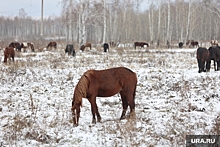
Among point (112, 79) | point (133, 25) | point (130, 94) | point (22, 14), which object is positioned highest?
point (22, 14)

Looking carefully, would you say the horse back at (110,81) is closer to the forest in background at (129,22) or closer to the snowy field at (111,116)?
the snowy field at (111,116)

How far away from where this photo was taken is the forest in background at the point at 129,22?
30109 millimetres

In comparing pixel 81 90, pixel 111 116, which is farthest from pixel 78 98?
pixel 111 116

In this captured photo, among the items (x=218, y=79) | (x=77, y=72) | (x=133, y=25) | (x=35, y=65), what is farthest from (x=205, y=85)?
(x=133, y=25)

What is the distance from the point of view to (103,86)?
566 centimetres

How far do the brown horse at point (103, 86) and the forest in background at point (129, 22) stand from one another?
20282mm

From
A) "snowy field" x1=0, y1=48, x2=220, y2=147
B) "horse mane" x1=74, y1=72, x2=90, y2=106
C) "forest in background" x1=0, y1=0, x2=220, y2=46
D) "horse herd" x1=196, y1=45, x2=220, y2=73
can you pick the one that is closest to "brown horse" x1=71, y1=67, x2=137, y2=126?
"horse mane" x1=74, y1=72, x2=90, y2=106

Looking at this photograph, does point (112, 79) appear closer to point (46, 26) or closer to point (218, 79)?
point (218, 79)

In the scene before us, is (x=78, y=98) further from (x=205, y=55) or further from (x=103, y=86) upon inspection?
(x=205, y=55)

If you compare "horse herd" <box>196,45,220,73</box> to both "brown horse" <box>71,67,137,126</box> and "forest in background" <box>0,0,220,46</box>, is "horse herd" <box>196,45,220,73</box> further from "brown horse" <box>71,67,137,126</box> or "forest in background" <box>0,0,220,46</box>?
"forest in background" <box>0,0,220,46</box>

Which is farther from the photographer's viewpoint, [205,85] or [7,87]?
[7,87]

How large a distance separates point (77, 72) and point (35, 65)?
11.7 ft

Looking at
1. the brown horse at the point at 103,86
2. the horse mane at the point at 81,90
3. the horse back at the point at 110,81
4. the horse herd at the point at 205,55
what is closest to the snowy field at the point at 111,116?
the brown horse at the point at 103,86

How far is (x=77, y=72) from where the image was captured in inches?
483
